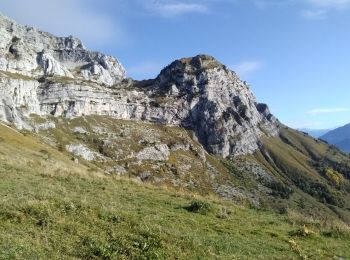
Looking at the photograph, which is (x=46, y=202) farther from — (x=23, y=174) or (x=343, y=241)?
(x=343, y=241)

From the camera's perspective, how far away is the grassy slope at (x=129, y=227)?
1456cm

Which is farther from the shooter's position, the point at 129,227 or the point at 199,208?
the point at 199,208

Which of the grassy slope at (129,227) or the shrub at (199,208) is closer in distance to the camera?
the grassy slope at (129,227)

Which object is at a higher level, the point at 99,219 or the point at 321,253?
the point at 99,219

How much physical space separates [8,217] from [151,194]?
14.7m

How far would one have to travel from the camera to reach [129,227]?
1769 cm

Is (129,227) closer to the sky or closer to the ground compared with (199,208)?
closer to the sky

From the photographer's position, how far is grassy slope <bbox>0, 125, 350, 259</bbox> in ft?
47.8

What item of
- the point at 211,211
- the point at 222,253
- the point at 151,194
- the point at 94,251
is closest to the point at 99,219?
the point at 94,251

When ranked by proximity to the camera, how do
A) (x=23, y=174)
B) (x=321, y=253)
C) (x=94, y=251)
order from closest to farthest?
(x=94, y=251) → (x=321, y=253) → (x=23, y=174)

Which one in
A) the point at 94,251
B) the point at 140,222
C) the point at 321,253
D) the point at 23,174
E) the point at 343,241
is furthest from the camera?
the point at 23,174

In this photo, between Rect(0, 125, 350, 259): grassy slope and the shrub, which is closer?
Rect(0, 125, 350, 259): grassy slope

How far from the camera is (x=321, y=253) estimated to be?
2005cm

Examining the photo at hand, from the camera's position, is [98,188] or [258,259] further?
[98,188]
